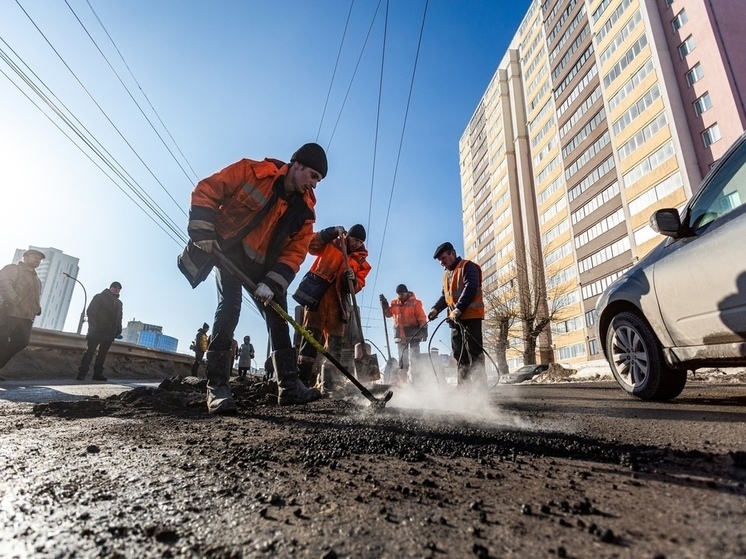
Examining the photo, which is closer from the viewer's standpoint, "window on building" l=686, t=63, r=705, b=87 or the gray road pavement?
the gray road pavement

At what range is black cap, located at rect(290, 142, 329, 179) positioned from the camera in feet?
10.8

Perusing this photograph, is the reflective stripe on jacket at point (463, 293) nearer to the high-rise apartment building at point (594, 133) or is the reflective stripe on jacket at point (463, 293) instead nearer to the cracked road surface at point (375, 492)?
the cracked road surface at point (375, 492)

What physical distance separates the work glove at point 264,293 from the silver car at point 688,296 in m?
2.78

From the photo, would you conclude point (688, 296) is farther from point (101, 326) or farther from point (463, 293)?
point (101, 326)

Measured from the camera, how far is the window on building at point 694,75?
24.7m

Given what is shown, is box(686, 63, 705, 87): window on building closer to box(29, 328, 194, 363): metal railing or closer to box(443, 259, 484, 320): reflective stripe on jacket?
box(443, 259, 484, 320): reflective stripe on jacket

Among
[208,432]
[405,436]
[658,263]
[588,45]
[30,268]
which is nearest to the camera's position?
[405,436]

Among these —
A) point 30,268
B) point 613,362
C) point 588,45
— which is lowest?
point 613,362

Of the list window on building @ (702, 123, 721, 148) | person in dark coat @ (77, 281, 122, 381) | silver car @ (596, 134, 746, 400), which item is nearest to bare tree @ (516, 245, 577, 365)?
window on building @ (702, 123, 721, 148)

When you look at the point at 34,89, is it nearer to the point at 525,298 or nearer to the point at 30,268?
the point at 30,268

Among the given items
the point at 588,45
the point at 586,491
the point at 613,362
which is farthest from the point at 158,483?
the point at 588,45

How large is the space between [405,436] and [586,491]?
2.63 ft

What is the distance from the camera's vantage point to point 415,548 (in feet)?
2.06

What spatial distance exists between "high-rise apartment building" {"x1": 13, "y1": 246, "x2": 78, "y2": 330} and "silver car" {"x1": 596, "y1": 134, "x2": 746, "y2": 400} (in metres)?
98.2
